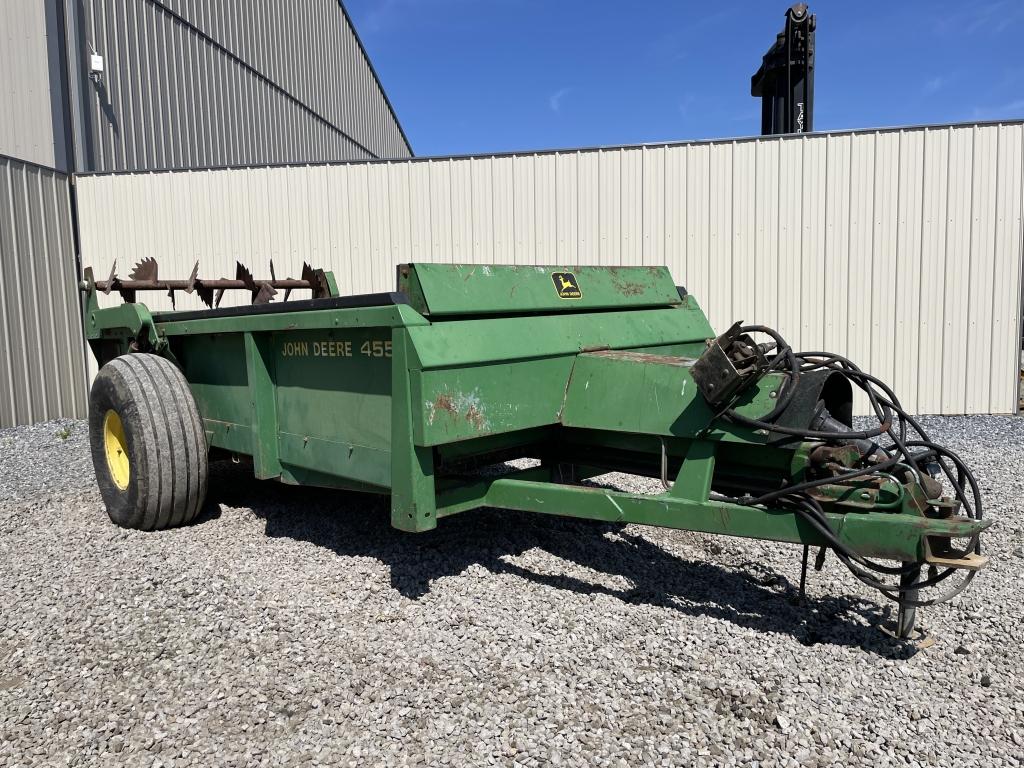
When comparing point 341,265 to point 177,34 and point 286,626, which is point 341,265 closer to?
point 177,34

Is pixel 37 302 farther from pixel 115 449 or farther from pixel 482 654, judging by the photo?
pixel 482 654

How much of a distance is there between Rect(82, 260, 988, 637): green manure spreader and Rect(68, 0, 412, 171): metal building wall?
6.79 meters

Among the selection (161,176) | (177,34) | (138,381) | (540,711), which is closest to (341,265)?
(161,176)

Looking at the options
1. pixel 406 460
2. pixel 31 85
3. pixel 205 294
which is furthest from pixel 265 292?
pixel 31 85

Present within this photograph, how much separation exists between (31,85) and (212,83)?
3.95 meters

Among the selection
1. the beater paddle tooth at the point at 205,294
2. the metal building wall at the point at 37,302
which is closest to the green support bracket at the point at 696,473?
the beater paddle tooth at the point at 205,294

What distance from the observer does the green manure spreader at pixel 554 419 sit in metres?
2.59

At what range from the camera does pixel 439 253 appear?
8195mm

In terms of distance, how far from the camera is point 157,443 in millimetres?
3912

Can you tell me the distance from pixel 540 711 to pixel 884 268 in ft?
21.8

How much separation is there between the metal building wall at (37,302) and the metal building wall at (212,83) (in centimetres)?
112

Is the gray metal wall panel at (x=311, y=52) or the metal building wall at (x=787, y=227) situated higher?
the gray metal wall panel at (x=311, y=52)

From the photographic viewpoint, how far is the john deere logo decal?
3361mm

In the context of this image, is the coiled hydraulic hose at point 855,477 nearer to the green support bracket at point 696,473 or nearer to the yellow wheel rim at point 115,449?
the green support bracket at point 696,473
